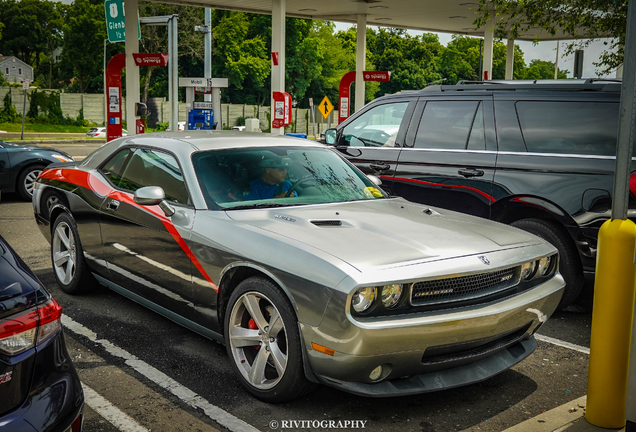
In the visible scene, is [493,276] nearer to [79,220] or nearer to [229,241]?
[229,241]

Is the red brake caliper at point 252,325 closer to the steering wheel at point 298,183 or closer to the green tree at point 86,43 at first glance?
the steering wheel at point 298,183

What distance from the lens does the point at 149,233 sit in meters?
4.62

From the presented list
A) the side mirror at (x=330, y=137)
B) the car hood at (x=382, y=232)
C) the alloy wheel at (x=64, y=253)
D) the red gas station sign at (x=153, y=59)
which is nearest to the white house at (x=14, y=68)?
the red gas station sign at (x=153, y=59)

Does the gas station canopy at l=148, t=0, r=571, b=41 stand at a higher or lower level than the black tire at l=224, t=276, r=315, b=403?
higher

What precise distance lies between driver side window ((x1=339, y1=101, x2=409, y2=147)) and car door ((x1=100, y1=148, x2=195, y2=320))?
3023 millimetres

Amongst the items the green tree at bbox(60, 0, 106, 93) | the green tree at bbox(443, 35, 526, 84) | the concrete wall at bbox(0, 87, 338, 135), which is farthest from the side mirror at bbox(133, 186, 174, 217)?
the green tree at bbox(443, 35, 526, 84)

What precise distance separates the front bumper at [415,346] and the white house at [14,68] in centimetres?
9807

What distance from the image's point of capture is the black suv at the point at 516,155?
5.49 meters

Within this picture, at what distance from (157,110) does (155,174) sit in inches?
2274

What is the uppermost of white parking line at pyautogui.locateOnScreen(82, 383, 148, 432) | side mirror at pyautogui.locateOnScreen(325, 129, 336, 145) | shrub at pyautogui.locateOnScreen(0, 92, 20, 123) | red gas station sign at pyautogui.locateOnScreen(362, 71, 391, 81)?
red gas station sign at pyautogui.locateOnScreen(362, 71, 391, 81)

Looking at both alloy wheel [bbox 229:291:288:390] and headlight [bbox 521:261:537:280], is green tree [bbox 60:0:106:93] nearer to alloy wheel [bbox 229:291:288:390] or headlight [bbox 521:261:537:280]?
alloy wheel [bbox 229:291:288:390]

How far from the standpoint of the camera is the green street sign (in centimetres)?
1836

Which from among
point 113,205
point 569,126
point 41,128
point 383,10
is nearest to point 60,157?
point 113,205

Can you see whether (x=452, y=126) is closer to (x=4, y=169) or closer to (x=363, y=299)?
(x=363, y=299)
